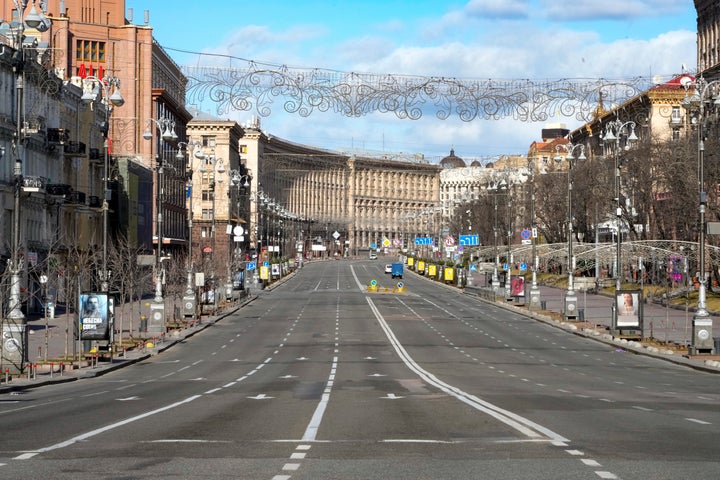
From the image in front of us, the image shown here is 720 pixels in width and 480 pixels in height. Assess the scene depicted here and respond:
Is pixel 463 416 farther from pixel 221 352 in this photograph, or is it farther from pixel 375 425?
pixel 221 352

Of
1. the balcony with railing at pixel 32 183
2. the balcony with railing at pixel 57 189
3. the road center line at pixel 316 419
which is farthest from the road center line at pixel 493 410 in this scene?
the balcony with railing at pixel 57 189

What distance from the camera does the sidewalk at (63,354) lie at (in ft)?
119

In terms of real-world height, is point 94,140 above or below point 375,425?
above

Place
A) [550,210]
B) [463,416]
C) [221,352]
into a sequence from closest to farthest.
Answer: [463,416], [221,352], [550,210]

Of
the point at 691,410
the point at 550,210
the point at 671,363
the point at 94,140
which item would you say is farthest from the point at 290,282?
the point at 691,410

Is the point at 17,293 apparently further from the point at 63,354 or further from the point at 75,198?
the point at 75,198

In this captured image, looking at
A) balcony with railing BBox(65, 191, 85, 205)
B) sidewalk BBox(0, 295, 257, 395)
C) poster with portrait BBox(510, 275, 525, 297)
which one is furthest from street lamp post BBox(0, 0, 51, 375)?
poster with portrait BBox(510, 275, 525, 297)

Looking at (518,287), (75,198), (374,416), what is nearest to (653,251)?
(518,287)

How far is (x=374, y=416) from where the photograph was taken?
2256 centimetres

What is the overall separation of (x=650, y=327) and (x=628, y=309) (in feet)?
20.1

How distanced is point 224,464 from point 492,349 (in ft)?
131

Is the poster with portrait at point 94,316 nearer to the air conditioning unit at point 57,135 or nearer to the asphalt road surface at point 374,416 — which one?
the asphalt road surface at point 374,416

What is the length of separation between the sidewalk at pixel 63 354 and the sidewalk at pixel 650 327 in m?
20.7

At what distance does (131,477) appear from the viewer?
539 inches
